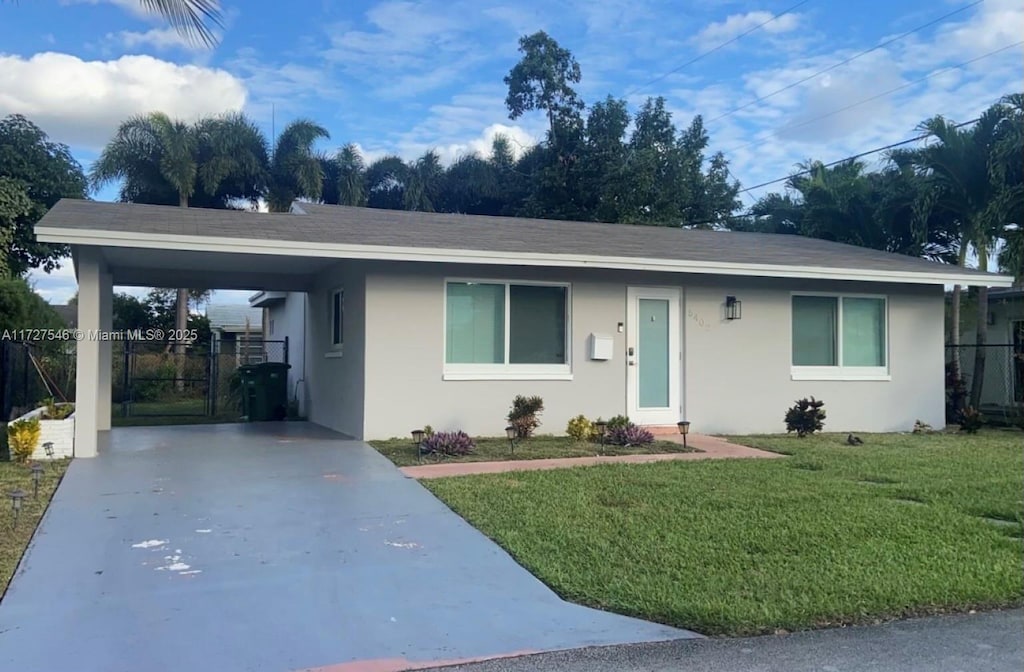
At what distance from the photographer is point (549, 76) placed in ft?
102

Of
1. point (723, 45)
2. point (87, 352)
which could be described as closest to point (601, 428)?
point (87, 352)

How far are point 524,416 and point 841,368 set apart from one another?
5.68 m

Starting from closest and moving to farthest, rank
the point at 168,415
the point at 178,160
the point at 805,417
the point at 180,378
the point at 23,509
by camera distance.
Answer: the point at 23,509, the point at 805,417, the point at 168,415, the point at 180,378, the point at 178,160

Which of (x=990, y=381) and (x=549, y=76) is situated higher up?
(x=549, y=76)

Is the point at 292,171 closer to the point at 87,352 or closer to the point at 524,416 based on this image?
the point at 87,352

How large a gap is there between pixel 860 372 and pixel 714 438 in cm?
315

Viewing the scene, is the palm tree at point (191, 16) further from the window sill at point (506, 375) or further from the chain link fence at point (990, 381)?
the chain link fence at point (990, 381)

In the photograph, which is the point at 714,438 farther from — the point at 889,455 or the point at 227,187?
the point at 227,187

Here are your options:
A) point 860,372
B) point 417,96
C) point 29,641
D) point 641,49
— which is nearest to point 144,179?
point 417,96

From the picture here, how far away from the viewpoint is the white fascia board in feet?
30.5

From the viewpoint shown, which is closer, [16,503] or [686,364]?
[16,503]

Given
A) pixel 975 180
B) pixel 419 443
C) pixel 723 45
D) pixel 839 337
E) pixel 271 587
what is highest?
pixel 723 45

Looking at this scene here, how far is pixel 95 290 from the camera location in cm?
990

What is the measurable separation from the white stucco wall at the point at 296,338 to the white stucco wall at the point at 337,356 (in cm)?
57
